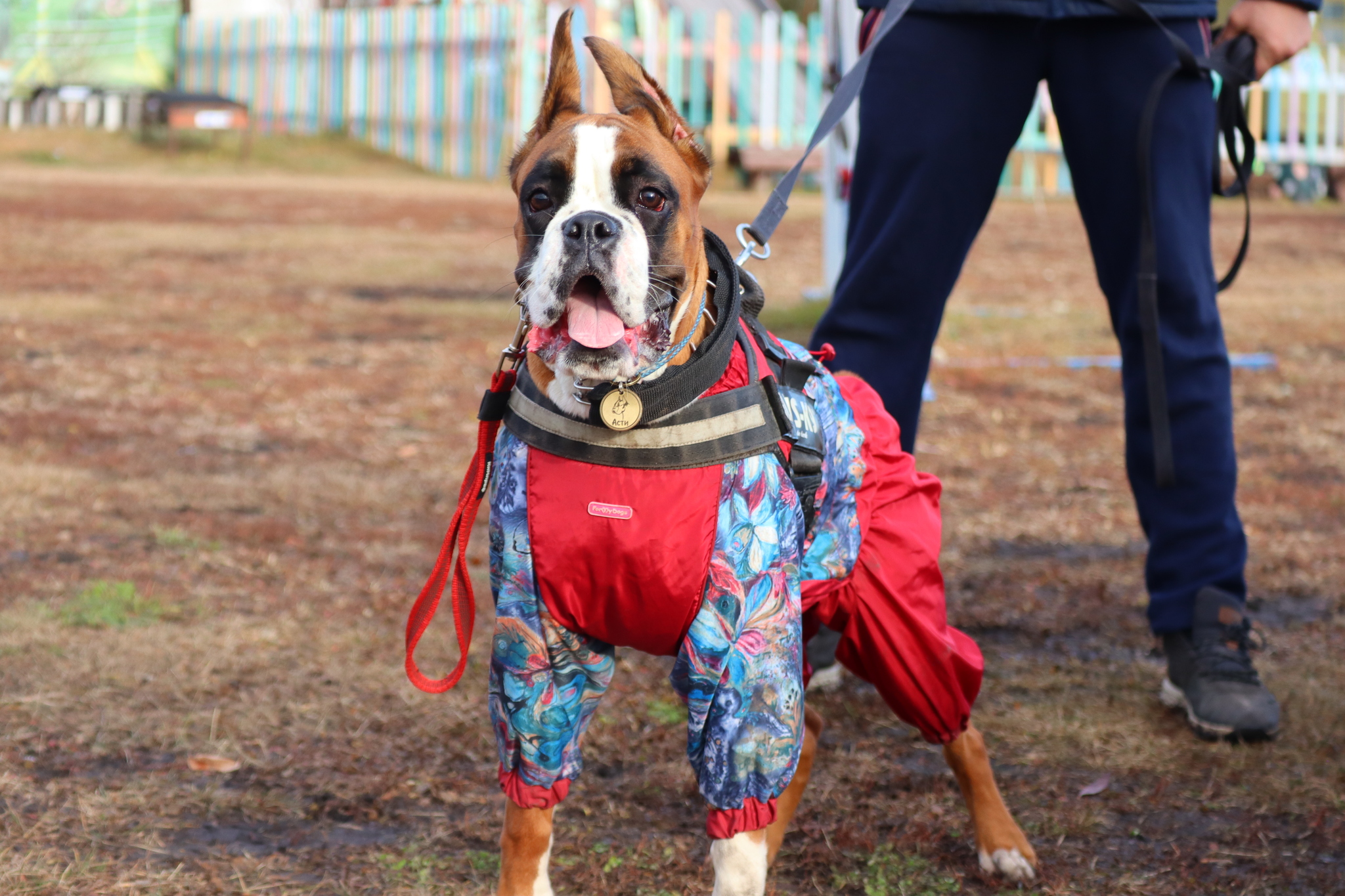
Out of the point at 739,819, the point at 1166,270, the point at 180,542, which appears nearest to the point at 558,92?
the point at 739,819

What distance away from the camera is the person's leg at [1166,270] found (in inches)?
114

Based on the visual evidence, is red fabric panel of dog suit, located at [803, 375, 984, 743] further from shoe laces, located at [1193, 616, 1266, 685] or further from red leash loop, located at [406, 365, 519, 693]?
shoe laces, located at [1193, 616, 1266, 685]

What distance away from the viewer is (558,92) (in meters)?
2.14

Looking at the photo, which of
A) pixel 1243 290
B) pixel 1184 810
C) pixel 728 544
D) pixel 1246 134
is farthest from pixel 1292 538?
pixel 1243 290

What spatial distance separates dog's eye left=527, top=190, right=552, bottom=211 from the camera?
6.48ft

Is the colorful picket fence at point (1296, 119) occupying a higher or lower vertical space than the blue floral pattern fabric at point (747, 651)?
higher

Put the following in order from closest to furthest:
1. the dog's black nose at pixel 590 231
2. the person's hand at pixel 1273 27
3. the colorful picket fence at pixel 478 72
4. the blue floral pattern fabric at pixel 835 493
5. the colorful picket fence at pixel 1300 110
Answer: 1. the dog's black nose at pixel 590 231
2. the blue floral pattern fabric at pixel 835 493
3. the person's hand at pixel 1273 27
4. the colorful picket fence at pixel 1300 110
5. the colorful picket fence at pixel 478 72

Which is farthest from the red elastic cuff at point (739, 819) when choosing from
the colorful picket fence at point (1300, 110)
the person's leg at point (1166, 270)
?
the colorful picket fence at point (1300, 110)

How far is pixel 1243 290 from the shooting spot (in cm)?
966

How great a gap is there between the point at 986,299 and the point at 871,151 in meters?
6.49

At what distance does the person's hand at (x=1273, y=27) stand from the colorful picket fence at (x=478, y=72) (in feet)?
39.4

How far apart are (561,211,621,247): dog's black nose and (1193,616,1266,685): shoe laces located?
5.95ft

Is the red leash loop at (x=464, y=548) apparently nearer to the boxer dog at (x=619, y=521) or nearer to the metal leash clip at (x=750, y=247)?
the boxer dog at (x=619, y=521)

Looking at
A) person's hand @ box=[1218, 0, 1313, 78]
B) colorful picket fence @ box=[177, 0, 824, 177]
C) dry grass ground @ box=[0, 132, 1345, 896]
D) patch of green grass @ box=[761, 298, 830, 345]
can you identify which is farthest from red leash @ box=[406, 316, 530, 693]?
colorful picket fence @ box=[177, 0, 824, 177]
